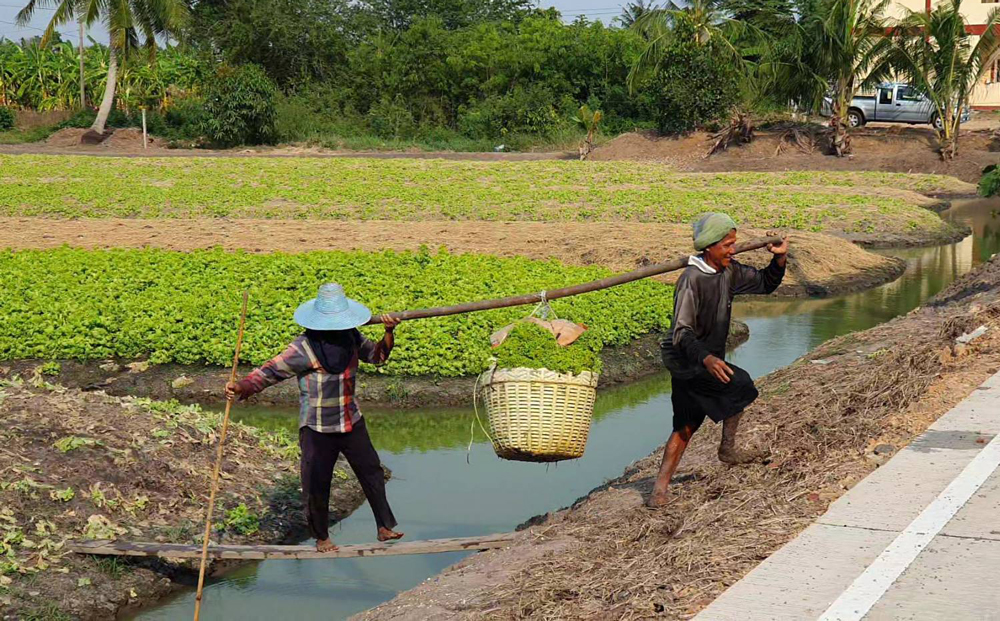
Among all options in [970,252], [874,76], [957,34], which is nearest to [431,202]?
[970,252]

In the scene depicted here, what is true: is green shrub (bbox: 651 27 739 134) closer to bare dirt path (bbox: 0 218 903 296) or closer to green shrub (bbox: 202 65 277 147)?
green shrub (bbox: 202 65 277 147)

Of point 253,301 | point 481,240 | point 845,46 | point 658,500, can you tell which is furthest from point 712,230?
point 845,46

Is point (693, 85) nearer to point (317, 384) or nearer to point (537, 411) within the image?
point (537, 411)

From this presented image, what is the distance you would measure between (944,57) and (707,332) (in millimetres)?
32124

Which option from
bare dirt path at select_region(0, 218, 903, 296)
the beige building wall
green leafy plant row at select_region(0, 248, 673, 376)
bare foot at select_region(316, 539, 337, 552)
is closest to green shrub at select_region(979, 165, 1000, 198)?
bare dirt path at select_region(0, 218, 903, 296)

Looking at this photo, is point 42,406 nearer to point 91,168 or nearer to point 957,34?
point 91,168

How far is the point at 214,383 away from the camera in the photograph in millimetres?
12117

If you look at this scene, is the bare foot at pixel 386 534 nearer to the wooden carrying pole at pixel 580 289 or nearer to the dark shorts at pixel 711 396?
the wooden carrying pole at pixel 580 289

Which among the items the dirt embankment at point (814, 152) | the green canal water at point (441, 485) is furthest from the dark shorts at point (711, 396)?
the dirt embankment at point (814, 152)

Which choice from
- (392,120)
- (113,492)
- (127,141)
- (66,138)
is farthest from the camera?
(392,120)

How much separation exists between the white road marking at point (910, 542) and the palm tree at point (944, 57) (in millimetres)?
30495

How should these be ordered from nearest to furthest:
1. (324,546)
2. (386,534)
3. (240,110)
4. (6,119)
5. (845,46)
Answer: (324,546) < (386,534) < (845,46) < (240,110) < (6,119)

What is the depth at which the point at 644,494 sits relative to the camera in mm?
7254

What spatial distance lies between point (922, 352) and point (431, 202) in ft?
62.1
